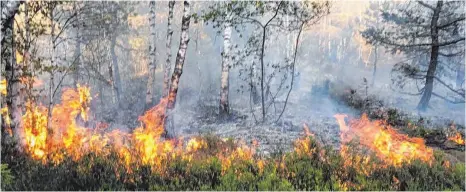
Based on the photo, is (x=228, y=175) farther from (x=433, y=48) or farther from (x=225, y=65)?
(x=433, y=48)

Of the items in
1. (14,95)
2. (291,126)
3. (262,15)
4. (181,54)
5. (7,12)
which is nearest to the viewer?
(7,12)

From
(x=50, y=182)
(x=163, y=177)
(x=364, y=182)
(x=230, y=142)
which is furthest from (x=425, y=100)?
(x=50, y=182)

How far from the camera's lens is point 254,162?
6.98 m

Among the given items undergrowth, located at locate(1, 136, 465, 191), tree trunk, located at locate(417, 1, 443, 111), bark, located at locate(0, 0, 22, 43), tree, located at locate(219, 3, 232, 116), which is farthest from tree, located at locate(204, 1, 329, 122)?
undergrowth, located at locate(1, 136, 465, 191)

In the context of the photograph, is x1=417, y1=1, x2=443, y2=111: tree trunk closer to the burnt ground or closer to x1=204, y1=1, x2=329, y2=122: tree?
the burnt ground

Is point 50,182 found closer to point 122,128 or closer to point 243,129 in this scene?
point 243,129

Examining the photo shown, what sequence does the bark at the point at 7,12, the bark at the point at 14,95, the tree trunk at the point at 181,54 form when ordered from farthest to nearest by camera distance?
the tree trunk at the point at 181,54
the bark at the point at 14,95
the bark at the point at 7,12

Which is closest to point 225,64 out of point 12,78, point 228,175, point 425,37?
point 12,78

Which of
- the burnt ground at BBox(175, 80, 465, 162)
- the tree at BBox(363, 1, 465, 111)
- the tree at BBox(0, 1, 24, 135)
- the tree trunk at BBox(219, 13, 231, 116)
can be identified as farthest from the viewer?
the tree at BBox(363, 1, 465, 111)

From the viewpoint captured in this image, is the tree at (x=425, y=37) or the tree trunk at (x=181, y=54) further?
the tree at (x=425, y=37)

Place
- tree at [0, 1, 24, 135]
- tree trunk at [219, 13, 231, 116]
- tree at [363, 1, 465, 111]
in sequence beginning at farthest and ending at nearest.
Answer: tree at [363, 1, 465, 111], tree trunk at [219, 13, 231, 116], tree at [0, 1, 24, 135]

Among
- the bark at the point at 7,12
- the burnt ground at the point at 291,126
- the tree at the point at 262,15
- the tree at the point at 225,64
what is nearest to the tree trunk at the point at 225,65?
the tree at the point at 225,64

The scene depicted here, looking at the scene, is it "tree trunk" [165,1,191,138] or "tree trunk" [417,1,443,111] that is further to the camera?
"tree trunk" [417,1,443,111]

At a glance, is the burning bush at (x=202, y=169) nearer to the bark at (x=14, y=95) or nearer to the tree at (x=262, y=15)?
the bark at (x=14, y=95)
